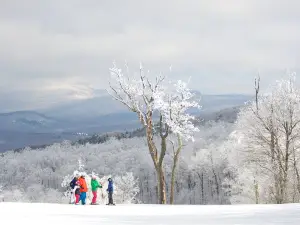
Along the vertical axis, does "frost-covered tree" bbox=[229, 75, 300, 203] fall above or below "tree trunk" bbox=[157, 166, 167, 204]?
above

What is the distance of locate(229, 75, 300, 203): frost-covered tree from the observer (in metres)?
38.0

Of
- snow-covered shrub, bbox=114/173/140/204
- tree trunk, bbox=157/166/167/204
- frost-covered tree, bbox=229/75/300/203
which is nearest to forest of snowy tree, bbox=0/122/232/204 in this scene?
snow-covered shrub, bbox=114/173/140/204

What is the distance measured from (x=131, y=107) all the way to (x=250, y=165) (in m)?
14.9

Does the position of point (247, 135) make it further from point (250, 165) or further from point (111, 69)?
point (111, 69)

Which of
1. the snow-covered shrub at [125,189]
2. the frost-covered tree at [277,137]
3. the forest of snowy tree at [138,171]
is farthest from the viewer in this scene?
the forest of snowy tree at [138,171]

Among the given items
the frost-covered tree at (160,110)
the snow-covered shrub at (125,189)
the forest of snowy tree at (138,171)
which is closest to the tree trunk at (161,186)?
the frost-covered tree at (160,110)

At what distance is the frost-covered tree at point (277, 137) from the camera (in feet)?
125

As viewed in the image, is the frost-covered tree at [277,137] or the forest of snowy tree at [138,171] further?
the forest of snowy tree at [138,171]

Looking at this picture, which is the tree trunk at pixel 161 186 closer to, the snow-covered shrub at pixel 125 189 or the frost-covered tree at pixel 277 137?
the frost-covered tree at pixel 277 137

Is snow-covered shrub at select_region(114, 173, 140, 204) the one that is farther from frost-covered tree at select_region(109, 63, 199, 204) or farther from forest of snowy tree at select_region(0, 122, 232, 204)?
frost-covered tree at select_region(109, 63, 199, 204)

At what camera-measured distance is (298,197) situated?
4078 centimetres

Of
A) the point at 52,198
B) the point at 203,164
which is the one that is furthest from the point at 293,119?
the point at 52,198

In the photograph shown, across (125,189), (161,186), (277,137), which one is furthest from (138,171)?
(161,186)

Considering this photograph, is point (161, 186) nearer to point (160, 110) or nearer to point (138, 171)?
point (160, 110)
